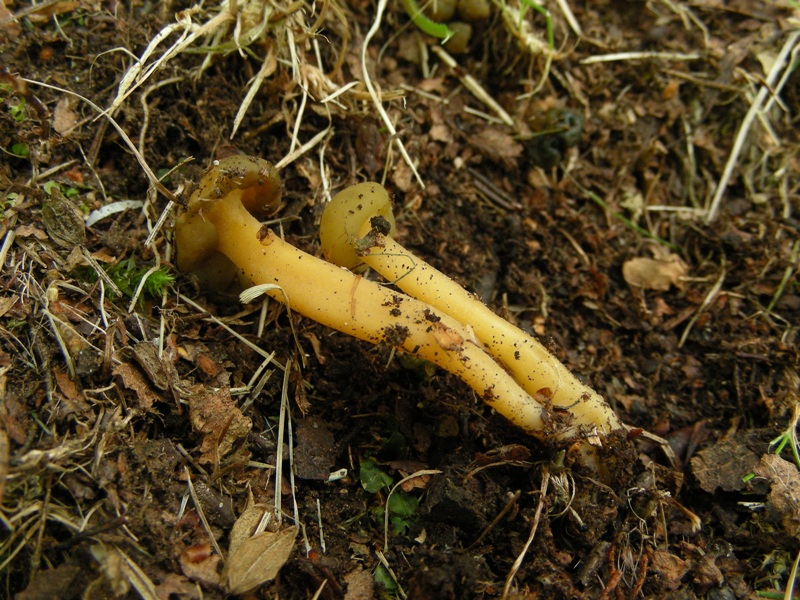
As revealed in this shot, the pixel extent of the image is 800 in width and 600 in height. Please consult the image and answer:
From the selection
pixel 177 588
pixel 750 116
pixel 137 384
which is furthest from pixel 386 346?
pixel 750 116

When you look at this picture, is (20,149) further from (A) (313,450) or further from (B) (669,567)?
(B) (669,567)

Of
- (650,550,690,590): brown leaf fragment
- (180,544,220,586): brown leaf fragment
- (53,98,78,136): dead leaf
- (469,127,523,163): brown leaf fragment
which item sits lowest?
(650,550,690,590): brown leaf fragment

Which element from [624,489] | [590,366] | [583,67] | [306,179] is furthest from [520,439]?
[583,67]

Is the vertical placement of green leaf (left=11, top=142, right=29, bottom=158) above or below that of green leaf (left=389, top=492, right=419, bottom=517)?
above

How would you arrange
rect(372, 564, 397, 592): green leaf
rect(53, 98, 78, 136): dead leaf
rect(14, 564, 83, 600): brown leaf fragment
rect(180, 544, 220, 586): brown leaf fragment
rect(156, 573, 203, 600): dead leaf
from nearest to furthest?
rect(14, 564, 83, 600): brown leaf fragment < rect(156, 573, 203, 600): dead leaf < rect(180, 544, 220, 586): brown leaf fragment < rect(372, 564, 397, 592): green leaf < rect(53, 98, 78, 136): dead leaf

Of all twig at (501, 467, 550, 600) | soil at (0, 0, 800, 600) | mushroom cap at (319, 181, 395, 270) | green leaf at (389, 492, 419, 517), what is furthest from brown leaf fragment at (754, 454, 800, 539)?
mushroom cap at (319, 181, 395, 270)

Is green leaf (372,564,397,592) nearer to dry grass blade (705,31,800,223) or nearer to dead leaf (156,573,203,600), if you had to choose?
dead leaf (156,573,203,600)
